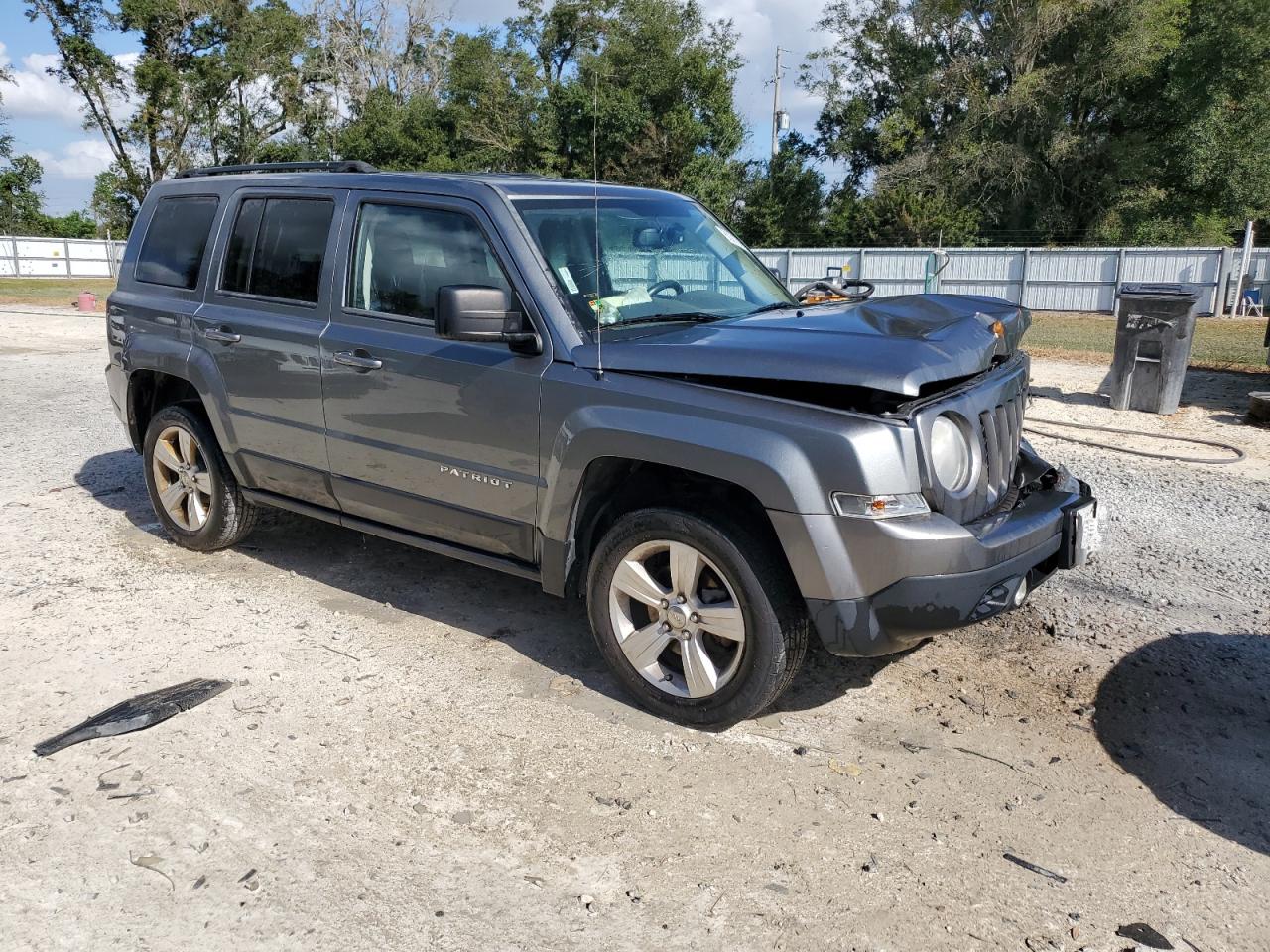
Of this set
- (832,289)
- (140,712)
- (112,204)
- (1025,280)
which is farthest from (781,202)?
(140,712)

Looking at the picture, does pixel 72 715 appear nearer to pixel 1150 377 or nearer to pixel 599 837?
pixel 599 837

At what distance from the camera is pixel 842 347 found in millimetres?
3541

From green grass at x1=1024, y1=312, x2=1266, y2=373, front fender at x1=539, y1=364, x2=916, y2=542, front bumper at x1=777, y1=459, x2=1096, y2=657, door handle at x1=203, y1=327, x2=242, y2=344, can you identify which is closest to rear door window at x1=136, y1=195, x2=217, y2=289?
door handle at x1=203, y1=327, x2=242, y2=344

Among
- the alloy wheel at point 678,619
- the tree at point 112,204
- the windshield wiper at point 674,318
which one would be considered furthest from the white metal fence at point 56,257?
the alloy wheel at point 678,619

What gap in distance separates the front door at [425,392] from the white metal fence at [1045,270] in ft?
81.9

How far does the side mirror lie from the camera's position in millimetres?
3827

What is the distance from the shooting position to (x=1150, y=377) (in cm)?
1042

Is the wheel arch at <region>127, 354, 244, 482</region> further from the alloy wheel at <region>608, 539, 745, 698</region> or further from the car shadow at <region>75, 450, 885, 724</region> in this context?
the alloy wheel at <region>608, 539, 745, 698</region>

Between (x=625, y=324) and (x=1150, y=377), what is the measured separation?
815 cm

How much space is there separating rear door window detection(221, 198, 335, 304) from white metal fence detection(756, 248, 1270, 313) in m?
24.5

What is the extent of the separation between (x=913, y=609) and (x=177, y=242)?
14.8ft

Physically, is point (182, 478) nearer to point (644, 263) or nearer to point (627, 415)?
point (644, 263)

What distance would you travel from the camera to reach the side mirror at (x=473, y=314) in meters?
3.83

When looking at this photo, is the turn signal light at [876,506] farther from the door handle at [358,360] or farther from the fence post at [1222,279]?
the fence post at [1222,279]
